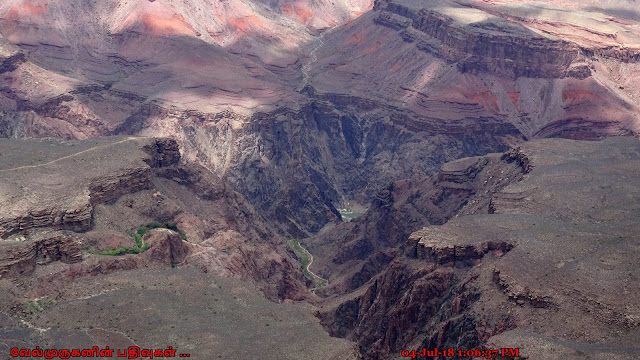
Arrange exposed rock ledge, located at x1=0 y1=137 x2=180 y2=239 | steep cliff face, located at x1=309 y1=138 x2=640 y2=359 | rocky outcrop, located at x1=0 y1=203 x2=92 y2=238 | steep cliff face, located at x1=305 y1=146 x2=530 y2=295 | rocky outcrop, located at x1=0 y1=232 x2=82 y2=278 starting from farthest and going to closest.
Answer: steep cliff face, located at x1=305 y1=146 x2=530 y2=295
exposed rock ledge, located at x1=0 y1=137 x2=180 y2=239
rocky outcrop, located at x1=0 y1=203 x2=92 y2=238
rocky outcrop, located at x1=0 y1=232 x2=82 y2=278
steep cliff face, located at x1=309 y1=138 x2=640 y2=359

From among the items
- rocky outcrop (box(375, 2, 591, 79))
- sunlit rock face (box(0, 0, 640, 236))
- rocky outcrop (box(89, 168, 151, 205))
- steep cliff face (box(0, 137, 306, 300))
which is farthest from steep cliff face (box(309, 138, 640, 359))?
rocky outcrop (box(375, 2, 591, 79))

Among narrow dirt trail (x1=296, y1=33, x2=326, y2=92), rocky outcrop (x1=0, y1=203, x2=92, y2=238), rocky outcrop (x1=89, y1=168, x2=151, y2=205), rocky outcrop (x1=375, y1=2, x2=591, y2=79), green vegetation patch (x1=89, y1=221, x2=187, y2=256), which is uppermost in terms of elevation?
rocky outcrop (x1=0, y1=203, x2=92, y2=238)

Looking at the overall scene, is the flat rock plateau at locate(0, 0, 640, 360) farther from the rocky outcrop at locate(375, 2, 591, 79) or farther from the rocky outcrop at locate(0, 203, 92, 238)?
the rocky outcrop at locate(375, 2, 591, 79)

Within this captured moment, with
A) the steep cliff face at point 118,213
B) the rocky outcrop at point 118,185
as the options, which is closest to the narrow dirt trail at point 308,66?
the steep cliff face at point 118,213

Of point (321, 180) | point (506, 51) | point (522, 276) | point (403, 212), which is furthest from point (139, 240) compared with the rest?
point (506, 51)

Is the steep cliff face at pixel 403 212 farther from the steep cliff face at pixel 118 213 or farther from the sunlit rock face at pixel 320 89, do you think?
the sunlit rock face at pixel 320 89
